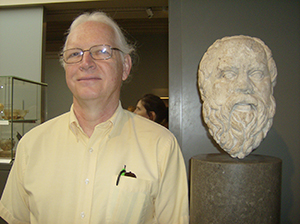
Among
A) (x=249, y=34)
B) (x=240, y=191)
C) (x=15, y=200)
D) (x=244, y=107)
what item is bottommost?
(x=15, y=200)

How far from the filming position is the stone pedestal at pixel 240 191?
135 cm

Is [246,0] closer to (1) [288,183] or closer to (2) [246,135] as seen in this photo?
(2) [246,135]

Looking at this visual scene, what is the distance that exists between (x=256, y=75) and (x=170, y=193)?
87cm

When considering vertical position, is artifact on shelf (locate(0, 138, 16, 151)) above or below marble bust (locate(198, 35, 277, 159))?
below

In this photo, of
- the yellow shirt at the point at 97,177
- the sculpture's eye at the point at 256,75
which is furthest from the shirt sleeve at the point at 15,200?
the sculpture's eye at the point at 256,75

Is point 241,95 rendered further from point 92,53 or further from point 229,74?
point 92,53

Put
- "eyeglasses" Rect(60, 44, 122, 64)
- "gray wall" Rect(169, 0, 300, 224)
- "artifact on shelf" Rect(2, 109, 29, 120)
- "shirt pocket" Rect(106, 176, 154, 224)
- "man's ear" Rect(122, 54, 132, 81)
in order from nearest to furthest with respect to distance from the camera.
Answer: "shirt pocket" Rect(106, 176, 154, 224) < "eyeglasses" Rect(60, 44, 122, 64) < "man's ear" Rect(122, 54, 132, 81) < "gray wall" Rect(169, 0, 300, 224) < "artifact on shelf" Rect(2, 109, 29, 120)

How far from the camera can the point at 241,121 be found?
1479mm

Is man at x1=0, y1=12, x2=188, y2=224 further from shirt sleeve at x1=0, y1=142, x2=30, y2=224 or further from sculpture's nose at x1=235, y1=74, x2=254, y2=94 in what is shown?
sculpture's nose at x1=235, y1=74, x2=254, y2=94

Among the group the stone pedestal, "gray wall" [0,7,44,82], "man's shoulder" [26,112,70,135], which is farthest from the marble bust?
"gray wall" [0,7,44,82]

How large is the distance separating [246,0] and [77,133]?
5.87 ft

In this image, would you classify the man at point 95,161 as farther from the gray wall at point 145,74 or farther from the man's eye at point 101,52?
the gray wall at point 145,74

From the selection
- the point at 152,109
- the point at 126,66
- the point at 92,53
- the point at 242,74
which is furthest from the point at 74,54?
the point at 152,109

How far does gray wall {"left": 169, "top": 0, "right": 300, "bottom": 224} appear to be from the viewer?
2061mm
